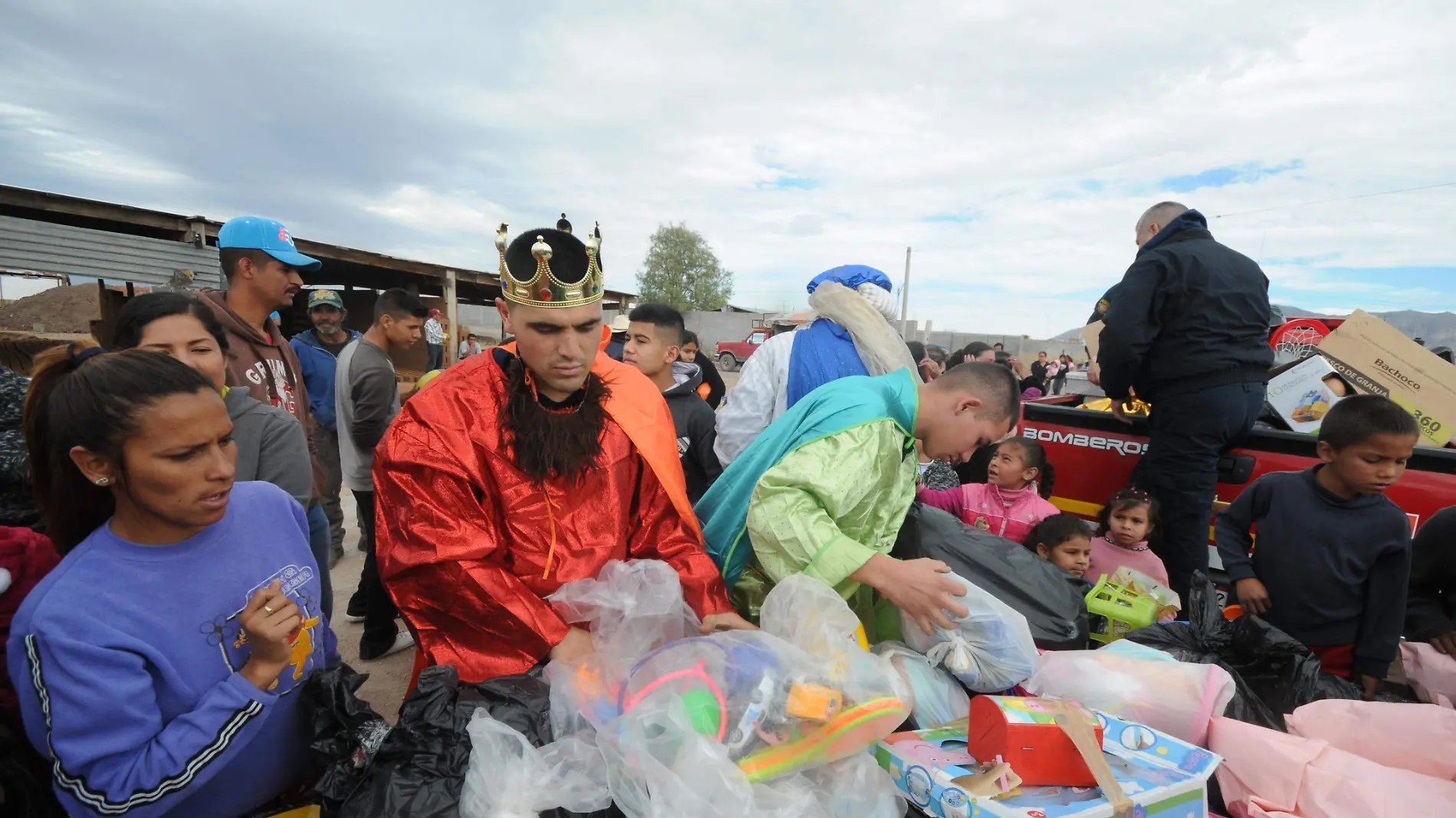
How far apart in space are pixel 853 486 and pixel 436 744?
111cm

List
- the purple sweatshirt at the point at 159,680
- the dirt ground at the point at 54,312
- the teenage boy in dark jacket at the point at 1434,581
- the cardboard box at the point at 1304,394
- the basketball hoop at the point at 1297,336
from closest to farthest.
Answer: the purple sweatshirt at the point at 159,680 → the teenage boy in dark jacket at the point at 1434,581 → the cardboard box at the point at 1304,394 → the basketball hoop at the point at 1297,336 → the dirt ground at the point at 54,312

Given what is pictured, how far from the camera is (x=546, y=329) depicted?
5.60 ft

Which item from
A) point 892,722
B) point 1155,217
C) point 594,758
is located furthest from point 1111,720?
point 1155,217

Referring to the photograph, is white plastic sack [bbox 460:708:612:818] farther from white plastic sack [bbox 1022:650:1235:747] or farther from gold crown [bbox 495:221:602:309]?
white plastic sack [bbox 1022:650:1235:747]

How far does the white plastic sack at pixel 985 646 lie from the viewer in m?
1.63

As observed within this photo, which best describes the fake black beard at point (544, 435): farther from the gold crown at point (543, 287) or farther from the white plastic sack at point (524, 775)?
the white plastic sack at point (524, 775)

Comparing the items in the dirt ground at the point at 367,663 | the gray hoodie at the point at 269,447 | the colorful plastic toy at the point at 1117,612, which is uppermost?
the gray hoodie at the point at 269,447

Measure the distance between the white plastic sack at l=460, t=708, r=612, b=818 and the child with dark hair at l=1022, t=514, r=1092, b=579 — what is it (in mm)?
2475

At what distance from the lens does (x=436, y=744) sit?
1.28m

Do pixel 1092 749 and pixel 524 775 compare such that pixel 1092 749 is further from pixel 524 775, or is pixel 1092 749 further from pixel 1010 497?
pixel 1010 497

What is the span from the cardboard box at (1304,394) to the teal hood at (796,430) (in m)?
3.08

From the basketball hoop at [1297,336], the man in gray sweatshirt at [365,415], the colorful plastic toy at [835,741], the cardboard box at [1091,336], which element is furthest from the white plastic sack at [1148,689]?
the basketball hoop at [1297,336]

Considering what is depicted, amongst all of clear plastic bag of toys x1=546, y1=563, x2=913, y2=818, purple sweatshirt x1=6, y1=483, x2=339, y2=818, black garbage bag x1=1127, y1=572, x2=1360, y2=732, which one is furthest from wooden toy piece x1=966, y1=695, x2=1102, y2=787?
purple sweatshirt x1=6, y1=483, x2=339, y2=818

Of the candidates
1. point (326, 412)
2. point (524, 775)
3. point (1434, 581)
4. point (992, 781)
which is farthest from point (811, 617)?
point (326, 412)
